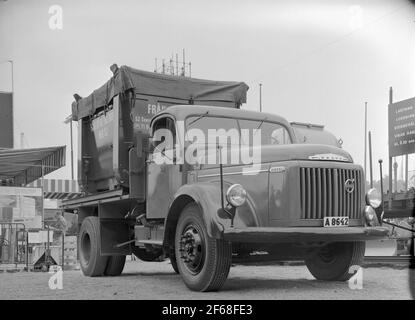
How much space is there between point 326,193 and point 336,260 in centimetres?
136

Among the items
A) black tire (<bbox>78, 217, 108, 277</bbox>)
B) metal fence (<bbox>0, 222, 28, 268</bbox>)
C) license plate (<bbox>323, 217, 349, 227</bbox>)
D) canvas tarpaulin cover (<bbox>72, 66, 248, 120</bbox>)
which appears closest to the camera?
license plate (<bbox>323, 217, 349, 227</bbox>)

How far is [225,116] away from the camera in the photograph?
24.1 feet

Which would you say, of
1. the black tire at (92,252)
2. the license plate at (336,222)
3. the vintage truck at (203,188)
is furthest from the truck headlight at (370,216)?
the black tire at (92,252)

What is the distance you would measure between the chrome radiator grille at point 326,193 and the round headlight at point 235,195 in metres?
0.62

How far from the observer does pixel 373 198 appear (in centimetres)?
631

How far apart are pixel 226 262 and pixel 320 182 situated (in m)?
1.25

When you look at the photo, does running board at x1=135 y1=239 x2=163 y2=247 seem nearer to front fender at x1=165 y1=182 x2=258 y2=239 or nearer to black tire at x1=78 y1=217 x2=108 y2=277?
front fender at x1=165 y1=182 x2=258 y2=239

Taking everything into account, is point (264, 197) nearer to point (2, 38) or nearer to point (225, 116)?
point (225, 116)

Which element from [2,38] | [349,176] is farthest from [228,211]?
[2,38]

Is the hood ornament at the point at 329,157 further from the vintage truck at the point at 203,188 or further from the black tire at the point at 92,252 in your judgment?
the black tire at the point at 92,252

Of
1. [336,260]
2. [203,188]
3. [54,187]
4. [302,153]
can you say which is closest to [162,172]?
[203,188]

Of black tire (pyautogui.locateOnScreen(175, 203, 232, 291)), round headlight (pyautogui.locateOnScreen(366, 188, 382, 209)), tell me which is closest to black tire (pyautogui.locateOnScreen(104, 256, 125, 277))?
black tire (pyautogui.locateOnScreen(175, 203, 232, 291))

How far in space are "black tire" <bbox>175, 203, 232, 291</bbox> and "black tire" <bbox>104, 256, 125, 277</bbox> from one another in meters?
2.70

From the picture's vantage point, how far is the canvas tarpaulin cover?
7.94 metres
